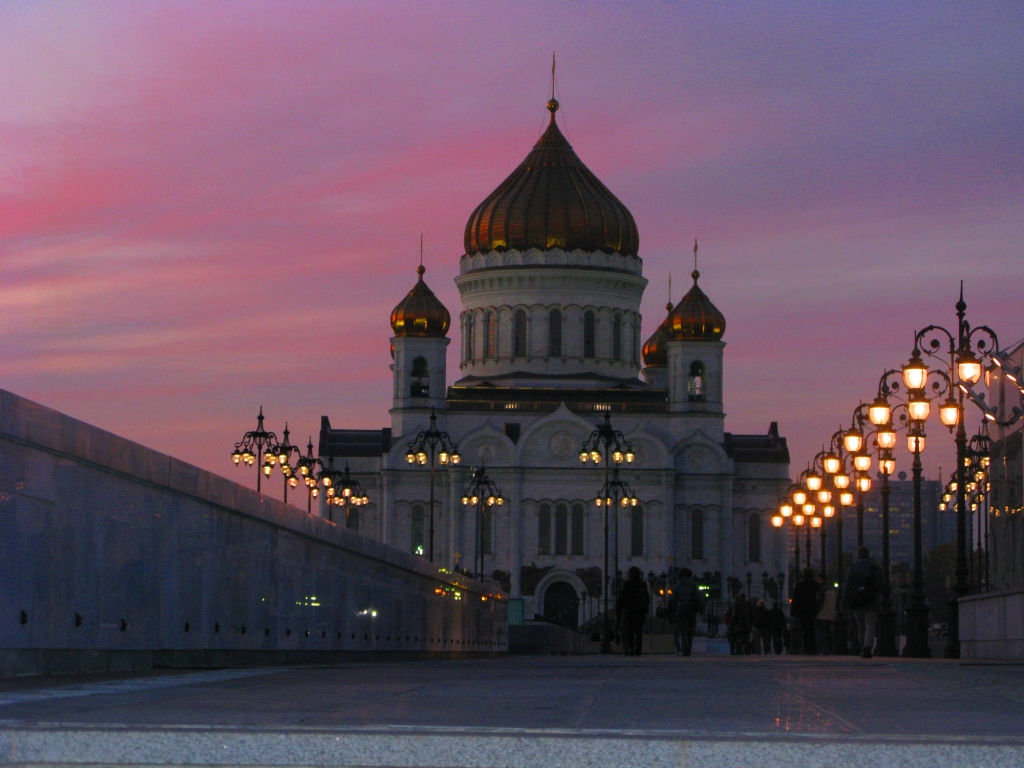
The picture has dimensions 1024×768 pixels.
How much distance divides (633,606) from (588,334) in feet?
216

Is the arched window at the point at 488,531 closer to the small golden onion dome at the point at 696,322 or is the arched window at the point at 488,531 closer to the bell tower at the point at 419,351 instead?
the bell tower at the point at 419,351

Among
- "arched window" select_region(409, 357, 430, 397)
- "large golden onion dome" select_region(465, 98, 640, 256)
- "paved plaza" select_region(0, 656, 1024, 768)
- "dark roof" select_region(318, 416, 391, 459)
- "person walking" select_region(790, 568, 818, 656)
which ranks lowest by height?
"paved plaza" select_region(0, 656, 1024, 768)

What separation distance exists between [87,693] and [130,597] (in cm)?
566

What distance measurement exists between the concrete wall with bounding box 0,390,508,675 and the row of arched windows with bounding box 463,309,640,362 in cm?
6869

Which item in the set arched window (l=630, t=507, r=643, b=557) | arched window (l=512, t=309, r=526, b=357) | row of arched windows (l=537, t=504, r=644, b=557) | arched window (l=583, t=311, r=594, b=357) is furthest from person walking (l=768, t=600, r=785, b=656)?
arched window (l=512, t=309, r=526, b=357)

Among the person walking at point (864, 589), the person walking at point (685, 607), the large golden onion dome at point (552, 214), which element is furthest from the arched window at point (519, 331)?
the person walking at point (864, 589)

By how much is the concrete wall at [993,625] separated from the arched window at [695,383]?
6595cm

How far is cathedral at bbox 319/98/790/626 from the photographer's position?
9062 cm

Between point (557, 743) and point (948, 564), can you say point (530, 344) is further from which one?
point (557, 743)

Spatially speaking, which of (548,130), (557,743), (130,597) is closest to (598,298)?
(548,130)

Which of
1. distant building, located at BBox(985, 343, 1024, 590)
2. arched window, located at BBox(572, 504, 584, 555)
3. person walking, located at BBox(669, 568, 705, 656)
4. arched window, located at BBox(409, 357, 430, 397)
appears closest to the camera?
person walking, located at BBox(669, 568, 705, 656)

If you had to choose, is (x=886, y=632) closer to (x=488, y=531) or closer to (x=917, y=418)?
(x=917, y=418)

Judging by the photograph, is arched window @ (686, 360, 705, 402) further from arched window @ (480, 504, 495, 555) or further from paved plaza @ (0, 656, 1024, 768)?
paved plaza @ (0, 656, 1024, 768)

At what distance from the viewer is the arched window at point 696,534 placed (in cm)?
9181
